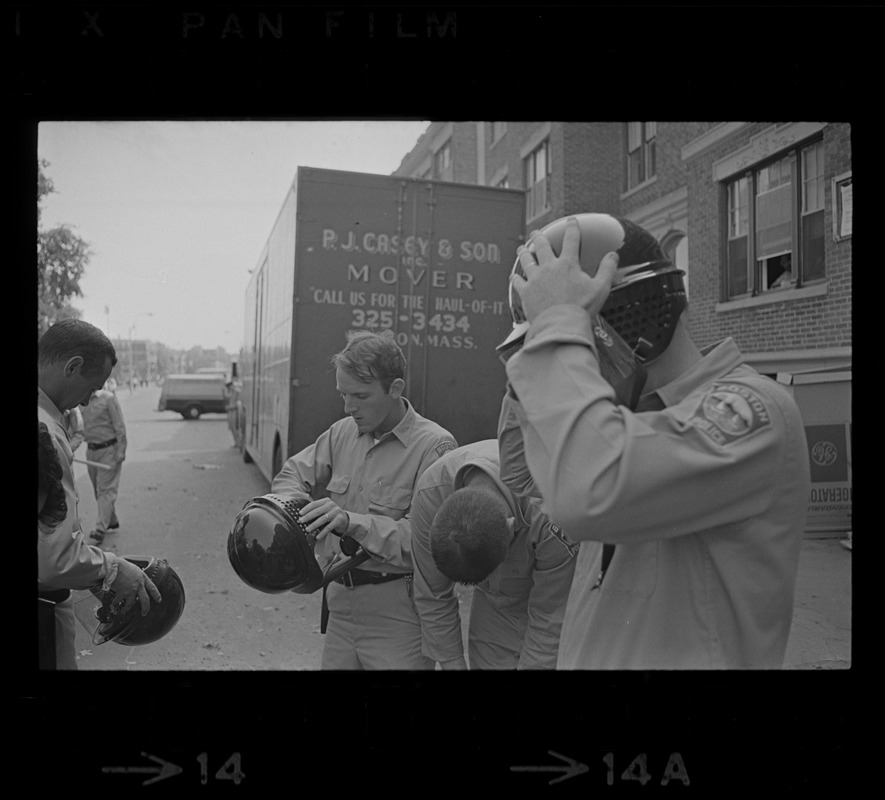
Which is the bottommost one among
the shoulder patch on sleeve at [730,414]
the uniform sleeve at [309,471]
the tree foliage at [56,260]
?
the uniform sleeve at [309,471]

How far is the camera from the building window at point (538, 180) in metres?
2.57

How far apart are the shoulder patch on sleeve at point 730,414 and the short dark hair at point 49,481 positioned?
1795 mm

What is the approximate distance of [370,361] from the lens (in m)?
2.08

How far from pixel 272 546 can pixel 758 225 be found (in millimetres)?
1898

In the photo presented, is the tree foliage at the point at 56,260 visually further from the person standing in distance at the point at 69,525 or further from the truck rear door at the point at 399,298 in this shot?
the truck rear door at the point at 399,298

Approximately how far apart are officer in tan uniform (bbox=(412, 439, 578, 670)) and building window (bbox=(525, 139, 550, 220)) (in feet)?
4.08

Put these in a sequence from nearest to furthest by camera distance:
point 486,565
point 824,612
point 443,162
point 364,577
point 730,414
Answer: point 730,414 → point 486,565 → point 824,612 → point 364,577 → point 443,162

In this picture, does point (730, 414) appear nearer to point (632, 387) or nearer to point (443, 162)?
point (632, 387)

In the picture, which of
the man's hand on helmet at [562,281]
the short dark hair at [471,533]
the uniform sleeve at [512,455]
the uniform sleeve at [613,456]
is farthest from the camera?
the short dark hair at [471,533]

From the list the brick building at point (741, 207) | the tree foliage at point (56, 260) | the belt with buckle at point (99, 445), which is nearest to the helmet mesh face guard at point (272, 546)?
the belt with buckle at point (99, 445)

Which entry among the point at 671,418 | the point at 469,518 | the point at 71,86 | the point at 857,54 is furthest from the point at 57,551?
the point at 857,54
